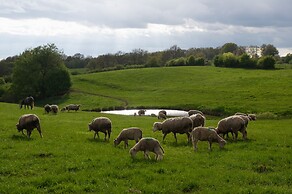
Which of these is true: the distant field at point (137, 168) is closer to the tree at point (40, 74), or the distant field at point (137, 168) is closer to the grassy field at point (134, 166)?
the grassy field at point (134, 166)

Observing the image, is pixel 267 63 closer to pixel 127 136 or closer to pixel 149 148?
pixel 127 136

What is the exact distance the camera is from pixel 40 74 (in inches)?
3716

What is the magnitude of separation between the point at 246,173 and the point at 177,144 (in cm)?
745

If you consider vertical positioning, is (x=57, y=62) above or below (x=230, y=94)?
above

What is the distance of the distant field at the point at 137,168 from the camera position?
14570 mm

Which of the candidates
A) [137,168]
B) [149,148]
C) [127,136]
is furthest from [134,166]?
[127,136]

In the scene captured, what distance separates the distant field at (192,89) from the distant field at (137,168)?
128ft

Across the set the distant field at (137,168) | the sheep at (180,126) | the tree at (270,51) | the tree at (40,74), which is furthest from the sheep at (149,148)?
the tree at (270,51)

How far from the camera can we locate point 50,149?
67.1 ft

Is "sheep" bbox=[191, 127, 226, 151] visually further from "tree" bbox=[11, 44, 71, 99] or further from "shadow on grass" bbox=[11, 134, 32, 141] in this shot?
"tree" bbox=[11, 44, 71, 99]

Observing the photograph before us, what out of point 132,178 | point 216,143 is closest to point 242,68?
point 216,143

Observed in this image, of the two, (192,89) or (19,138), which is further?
(192,89)

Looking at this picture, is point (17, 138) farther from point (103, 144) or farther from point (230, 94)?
point (230, 94)

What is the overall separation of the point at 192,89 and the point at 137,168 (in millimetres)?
71647
